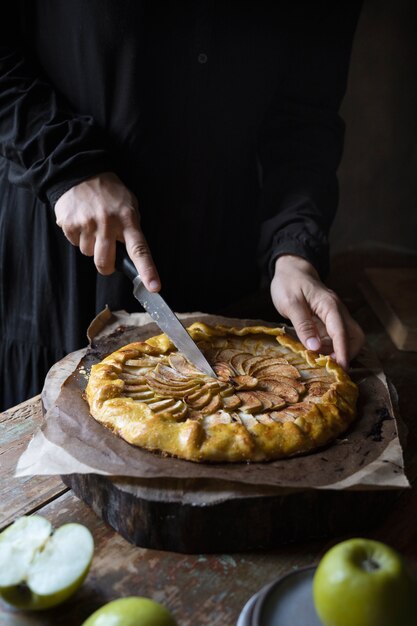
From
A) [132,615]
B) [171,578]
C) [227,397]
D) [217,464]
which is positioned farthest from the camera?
[227,397]

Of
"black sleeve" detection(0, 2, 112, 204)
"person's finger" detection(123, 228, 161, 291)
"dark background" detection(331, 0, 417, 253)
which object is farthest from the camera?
"dark background" detection(331, 0, 417, 253)

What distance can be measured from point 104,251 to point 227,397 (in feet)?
2.51

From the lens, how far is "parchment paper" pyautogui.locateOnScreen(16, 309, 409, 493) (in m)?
1.94

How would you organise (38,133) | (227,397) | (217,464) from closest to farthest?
(217,464) → (227,397) → (38,133)

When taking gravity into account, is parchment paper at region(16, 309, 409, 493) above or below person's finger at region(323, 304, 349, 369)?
above

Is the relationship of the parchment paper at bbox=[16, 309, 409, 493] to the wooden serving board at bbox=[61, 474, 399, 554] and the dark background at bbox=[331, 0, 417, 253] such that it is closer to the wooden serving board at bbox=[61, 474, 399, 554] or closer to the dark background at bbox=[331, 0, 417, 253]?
the wooden serving board at bbox=[61, 474, 399, 554]

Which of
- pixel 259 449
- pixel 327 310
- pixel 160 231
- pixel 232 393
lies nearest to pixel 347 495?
pixel 259 449

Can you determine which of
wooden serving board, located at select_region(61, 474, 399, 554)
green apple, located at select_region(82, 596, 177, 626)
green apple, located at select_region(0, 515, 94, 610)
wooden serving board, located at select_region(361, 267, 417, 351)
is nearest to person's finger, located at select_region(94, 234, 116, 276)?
wooden serving board, located at select_region(61, 474, 399, 554)

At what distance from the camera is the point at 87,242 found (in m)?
2.67

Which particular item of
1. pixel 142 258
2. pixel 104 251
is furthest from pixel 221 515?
pixel 104 251

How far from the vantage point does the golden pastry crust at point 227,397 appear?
2.06m

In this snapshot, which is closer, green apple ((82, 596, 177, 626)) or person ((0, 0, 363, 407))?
green apple ((82, 596, 177, 626))

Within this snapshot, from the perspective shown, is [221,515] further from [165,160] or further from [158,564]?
[165,160]

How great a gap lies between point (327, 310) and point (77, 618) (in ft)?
Result: 5.34
